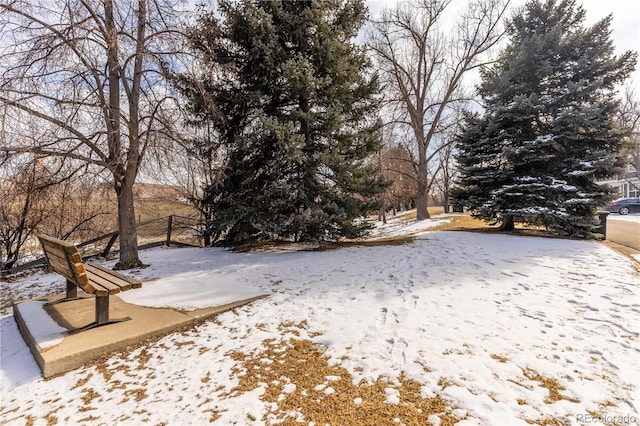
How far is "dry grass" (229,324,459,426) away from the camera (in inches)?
80.0

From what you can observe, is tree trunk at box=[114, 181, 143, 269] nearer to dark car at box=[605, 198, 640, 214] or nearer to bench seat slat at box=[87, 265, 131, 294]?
bench seat slat at box=[87, 265, 131, 294]

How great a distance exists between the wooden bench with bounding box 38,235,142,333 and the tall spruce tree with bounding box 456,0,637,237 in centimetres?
1029

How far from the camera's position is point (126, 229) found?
22.5ft

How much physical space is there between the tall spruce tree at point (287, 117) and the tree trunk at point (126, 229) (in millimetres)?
1913

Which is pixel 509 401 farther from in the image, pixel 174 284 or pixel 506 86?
pixel 506 86

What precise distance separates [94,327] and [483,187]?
37.0ft

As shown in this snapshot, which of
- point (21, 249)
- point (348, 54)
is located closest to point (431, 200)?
point (348, 54)

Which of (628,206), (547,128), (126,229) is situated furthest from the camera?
(628,206)

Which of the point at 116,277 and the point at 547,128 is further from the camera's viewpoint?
the point at 547,128

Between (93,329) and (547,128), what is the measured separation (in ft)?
42.7

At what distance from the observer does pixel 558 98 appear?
941 centimetres

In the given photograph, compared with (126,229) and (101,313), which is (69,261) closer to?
(101,313)

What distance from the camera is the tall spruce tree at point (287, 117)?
24.0ft

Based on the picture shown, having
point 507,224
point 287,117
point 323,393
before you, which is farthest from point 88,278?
point 507,224
